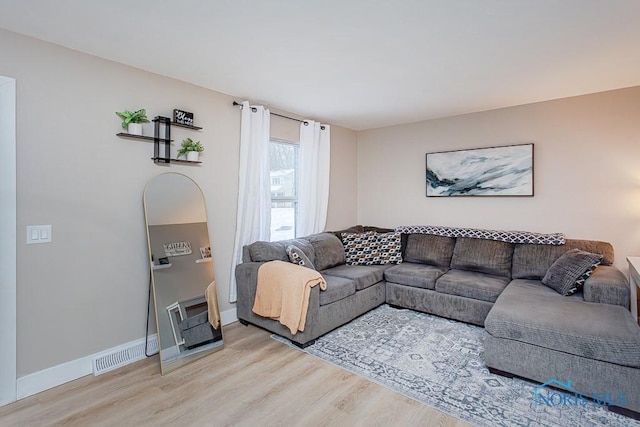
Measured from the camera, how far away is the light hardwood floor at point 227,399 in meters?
1.93

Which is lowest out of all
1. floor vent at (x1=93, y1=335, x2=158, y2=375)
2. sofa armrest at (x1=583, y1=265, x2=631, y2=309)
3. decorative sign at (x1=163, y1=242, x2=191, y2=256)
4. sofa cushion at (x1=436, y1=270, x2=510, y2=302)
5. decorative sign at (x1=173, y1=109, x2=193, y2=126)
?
floor vent at (x1=93, y1=335, x2=158, y2=375)

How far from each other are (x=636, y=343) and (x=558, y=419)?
25.6 inches

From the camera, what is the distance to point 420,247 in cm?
418

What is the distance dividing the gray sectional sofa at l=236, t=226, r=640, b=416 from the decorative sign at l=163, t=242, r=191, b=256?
59 centimetres

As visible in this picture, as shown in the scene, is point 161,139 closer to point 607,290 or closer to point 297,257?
point 297,257

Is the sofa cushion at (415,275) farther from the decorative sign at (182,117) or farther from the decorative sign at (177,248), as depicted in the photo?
the decorative sign at (182,117)

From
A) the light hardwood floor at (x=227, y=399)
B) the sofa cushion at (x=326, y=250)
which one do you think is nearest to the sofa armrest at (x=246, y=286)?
the light hardwood floor at (x=227, y=399)

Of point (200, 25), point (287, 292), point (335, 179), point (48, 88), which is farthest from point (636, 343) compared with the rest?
point (48, 88)

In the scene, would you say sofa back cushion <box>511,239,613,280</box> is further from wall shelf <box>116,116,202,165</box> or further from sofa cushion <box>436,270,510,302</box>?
wall shelf <box>116,116,202,165</box>

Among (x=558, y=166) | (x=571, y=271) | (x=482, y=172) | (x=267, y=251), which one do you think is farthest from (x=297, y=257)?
(x=558, y=166)

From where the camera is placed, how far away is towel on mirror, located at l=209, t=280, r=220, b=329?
2.94 m

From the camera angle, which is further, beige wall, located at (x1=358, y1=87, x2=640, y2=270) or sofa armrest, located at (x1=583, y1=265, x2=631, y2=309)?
beige wall, located at (x1=358, y1=87, x2=640, y2=270)

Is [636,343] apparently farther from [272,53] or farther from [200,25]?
[200,25]

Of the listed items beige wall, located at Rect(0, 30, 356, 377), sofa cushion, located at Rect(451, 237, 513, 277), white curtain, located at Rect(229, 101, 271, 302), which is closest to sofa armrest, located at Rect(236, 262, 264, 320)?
white curtain, located at Rect(229, 101, 271, 302)
